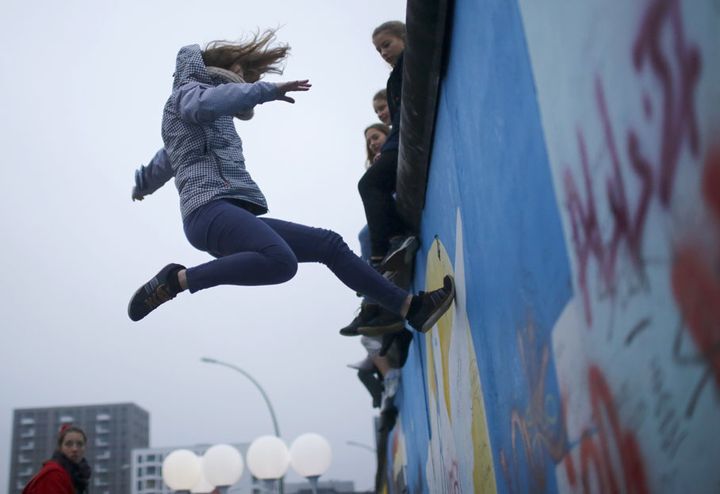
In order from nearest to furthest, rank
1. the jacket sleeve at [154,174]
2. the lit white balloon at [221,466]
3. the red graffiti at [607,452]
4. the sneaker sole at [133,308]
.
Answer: the red graffiti at [607,452], the sneaker sole at [133,308], the jacket sleeve at [154,174], the lit white balloon at [221,466]

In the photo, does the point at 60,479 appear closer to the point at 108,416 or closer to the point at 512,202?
the point at 512,202

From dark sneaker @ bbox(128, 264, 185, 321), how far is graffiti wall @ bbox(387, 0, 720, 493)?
1516mm

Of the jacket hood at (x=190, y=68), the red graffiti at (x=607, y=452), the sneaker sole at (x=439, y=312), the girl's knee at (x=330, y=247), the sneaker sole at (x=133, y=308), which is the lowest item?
the red graffiti at (x=607, y=452)

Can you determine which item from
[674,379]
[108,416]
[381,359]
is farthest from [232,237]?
[108,416]

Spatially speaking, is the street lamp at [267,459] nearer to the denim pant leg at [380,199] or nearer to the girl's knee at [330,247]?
the denim pant leg at [380,199]

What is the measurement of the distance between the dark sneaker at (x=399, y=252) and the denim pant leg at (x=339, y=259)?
101cm

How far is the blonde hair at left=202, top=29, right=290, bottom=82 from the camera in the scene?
13.8 ft

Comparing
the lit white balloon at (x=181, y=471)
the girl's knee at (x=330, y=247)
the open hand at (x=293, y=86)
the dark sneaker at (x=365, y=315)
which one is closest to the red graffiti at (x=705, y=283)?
the open hand at (x=293, y=86)

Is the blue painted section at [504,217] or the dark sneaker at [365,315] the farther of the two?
the dark sneaker at [365,315]

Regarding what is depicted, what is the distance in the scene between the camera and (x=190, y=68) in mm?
3986

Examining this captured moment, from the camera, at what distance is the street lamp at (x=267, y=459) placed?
488 inches

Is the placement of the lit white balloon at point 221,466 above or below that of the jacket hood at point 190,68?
below

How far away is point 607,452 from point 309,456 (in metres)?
11.5

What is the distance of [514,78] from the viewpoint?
209 cm
